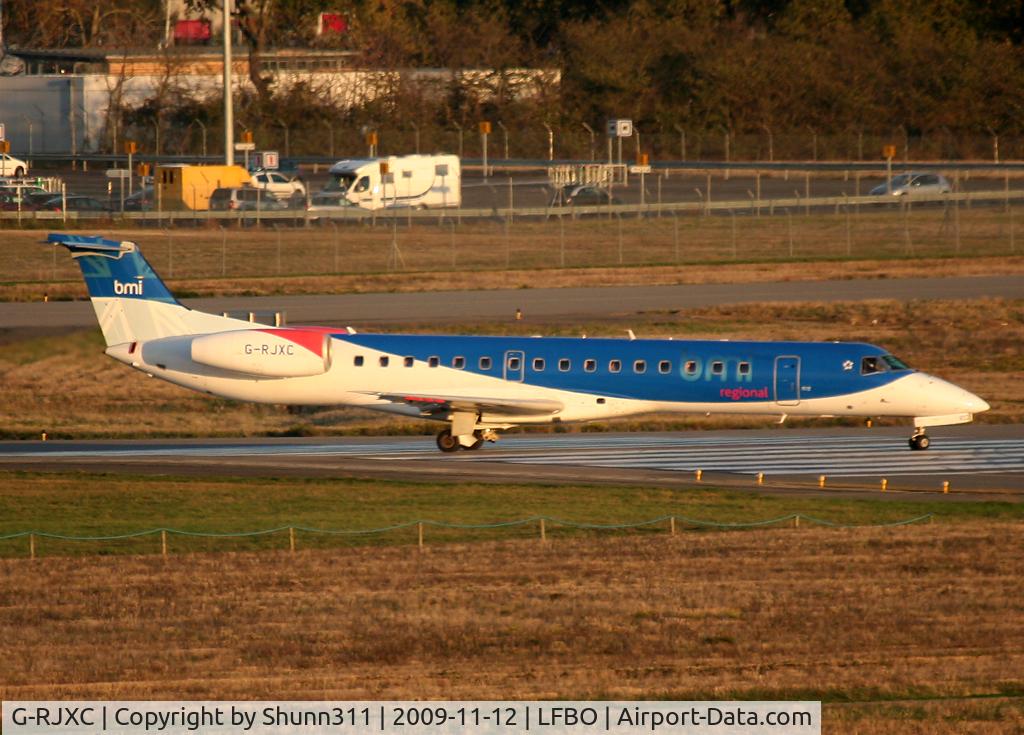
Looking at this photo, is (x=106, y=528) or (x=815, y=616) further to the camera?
(x=106, y=528)

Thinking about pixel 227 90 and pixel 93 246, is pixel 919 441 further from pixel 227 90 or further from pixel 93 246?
pixel 227 90

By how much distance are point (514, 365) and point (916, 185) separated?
52.7m

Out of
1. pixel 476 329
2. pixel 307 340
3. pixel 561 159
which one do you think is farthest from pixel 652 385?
pixel 561 159

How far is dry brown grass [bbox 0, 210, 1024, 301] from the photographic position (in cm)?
6131

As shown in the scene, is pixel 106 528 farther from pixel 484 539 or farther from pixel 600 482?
pixel 600 482

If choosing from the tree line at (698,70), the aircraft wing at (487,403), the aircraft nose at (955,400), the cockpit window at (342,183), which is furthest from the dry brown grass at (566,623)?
the tree line at (698,70)

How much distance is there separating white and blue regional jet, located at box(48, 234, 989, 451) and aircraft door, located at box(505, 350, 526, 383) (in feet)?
0.07

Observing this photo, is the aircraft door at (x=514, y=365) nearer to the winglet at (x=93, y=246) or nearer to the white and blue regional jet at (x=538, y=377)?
the white and blue regional jet at (x=538, y=377)

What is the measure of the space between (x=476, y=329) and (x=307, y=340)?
48.9ft

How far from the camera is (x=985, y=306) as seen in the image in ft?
179

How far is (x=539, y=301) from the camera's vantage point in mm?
56625

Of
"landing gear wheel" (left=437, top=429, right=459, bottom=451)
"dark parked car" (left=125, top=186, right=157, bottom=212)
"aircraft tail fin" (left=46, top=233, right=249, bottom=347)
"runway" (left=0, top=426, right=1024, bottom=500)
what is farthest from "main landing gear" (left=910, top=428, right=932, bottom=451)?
"dark parked car" (left=125, top=186, right=157, bottom=212)
